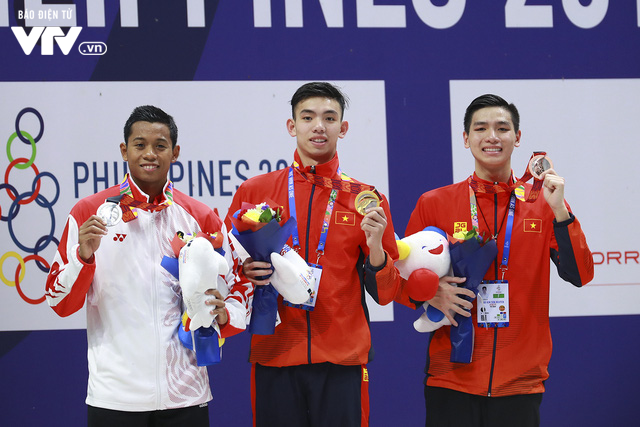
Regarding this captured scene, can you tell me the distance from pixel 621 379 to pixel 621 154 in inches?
59.3

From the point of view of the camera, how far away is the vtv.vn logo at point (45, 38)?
4.07m

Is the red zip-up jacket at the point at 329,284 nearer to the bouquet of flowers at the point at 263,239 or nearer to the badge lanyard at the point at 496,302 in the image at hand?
the bouquet of flowers at the point at 263,239

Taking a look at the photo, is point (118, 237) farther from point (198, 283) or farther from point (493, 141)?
point (493, 141)

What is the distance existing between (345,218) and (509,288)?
755mm

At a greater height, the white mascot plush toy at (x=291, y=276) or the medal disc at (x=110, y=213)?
the medal disc at (x=110, y=213)

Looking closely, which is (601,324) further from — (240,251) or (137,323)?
(137,323)

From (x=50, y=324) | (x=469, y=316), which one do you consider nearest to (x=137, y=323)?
(x=469, y=316)

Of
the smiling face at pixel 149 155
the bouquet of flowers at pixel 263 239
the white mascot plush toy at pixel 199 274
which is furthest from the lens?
the smiling face at pixel 149 155

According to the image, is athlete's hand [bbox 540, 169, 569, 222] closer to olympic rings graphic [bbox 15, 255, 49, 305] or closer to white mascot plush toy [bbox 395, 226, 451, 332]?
white mascot plush toy [bbox 395, 226, 451, 332]

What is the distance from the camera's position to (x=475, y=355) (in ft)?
9.09

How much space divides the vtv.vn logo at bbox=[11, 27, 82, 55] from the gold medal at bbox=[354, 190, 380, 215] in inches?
95.2

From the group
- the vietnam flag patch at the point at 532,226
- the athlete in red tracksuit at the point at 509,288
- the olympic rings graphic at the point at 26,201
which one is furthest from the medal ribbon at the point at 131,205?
the olympic rings graphic at the point at 26,201

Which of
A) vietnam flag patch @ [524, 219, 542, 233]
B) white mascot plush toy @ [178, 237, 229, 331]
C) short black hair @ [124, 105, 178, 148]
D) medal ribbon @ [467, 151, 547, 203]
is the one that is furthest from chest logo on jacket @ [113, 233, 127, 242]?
vietnam flag patch @ [524, 219, 542, 233]

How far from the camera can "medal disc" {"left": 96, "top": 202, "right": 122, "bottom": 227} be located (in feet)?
8.19
